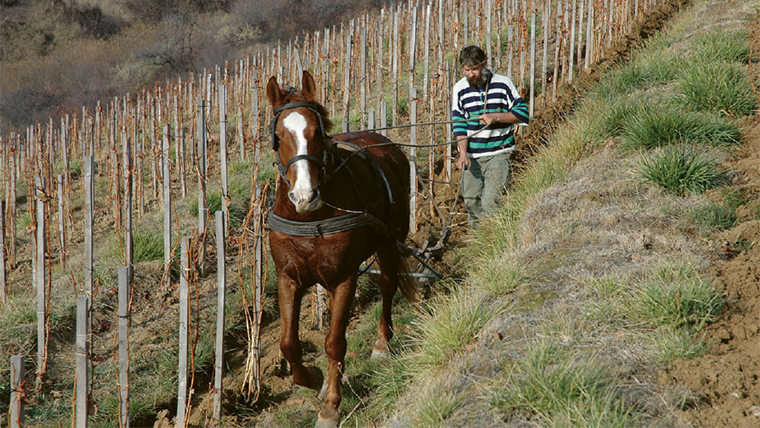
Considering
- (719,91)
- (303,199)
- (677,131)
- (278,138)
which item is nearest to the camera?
(303,199)

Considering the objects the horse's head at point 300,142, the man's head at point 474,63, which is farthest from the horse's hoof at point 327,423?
the man's head at point 474,63

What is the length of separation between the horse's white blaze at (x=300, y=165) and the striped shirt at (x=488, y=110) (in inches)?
84.4

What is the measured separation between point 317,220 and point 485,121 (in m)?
2.14

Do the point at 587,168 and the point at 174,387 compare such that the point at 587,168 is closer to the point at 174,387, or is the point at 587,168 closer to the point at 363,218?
the point at 363,218

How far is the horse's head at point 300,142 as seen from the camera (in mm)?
3309

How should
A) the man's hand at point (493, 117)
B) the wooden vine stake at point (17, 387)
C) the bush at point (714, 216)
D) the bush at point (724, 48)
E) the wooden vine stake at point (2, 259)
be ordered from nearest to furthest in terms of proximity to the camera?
1. the wooden vine stake at point (17, 387)
2. the bush at point (714, 216)
3. the man's hand at point (493, 117)
4. the wooden vine stake at point (2, 259)
5. the bush at point (724, 48)

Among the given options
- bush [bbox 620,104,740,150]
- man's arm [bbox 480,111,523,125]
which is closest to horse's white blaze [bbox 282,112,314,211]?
man's arm [bbox 480,111,523,125]

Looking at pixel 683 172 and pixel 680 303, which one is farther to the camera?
pixel 683 172

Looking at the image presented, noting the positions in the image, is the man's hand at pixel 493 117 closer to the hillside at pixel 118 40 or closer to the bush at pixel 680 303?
the bush at pixel 680 303

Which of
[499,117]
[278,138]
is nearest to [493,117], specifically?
[499,117]

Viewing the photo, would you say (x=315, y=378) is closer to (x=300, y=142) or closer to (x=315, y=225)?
(x=315, y=225)

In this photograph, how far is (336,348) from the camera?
12.6 ft

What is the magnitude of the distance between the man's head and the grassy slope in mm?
1154

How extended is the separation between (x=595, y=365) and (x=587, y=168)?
121 inches
